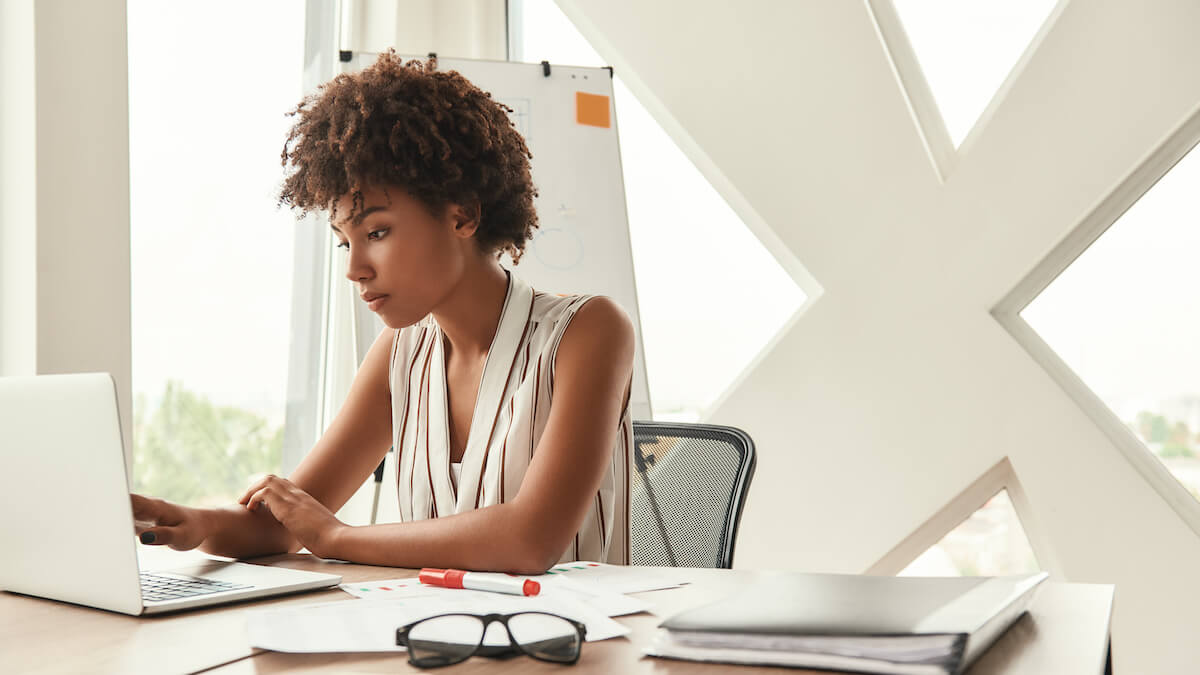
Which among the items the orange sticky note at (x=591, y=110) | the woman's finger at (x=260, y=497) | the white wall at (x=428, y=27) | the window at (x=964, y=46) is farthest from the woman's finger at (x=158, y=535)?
the window at (x=964, y=46)

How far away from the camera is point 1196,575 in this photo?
8.11 feet

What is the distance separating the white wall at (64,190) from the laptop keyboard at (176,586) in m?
0.85

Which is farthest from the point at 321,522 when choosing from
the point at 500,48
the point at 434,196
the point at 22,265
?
the point at 500,48

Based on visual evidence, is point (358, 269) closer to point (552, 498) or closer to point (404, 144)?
point (404, 144)

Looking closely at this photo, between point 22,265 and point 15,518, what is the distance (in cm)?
93

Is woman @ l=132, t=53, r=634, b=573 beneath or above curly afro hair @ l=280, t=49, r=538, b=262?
beneath

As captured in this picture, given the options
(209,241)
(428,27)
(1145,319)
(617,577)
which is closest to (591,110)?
(428,27)

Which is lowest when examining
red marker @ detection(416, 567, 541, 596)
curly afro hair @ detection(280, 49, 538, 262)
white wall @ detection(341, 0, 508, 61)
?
red marker @ detection(416, 567, 541, 596)

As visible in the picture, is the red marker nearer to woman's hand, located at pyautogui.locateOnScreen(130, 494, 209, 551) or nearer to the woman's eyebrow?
woman's hand, located at pyautogui.locateOnScreen(130, 494, 209, 551)

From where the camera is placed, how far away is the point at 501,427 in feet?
4.58

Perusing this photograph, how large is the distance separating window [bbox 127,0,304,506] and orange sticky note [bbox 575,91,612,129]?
0.87 m

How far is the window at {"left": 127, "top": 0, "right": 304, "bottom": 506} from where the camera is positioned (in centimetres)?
225

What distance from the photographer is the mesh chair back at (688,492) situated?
5.08 feet

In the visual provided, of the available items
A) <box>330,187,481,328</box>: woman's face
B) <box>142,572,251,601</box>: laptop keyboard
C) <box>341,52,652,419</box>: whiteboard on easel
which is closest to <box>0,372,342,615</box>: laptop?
<box>142,572,251,601</box>: laptop keyboard
